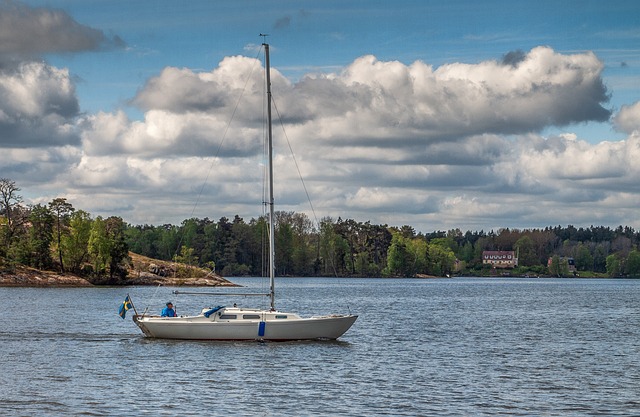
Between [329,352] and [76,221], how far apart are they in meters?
131

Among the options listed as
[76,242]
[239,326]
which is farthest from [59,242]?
[239,326]

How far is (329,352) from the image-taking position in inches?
2399

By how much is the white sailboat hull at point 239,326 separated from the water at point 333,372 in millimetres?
679

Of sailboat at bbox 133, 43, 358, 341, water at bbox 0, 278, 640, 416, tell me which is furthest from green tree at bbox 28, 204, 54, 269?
sailboat at bbox 133, 43, 358, 341

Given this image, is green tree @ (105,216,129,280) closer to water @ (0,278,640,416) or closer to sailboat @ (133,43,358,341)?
water @ (0,278,640,416)

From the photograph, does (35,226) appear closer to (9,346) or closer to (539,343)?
(9,346)

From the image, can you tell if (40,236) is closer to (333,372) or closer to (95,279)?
(95,279)

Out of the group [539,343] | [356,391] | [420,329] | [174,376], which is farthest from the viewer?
[420,329]

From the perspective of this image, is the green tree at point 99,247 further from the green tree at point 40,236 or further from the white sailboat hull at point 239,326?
the white sailboat hull at point 239,326

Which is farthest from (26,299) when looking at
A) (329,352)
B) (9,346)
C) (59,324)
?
(329,352)

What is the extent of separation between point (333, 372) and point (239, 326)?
12.8m

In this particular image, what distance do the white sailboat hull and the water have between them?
679mm

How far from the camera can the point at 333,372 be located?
52000mm

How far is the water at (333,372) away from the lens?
135ft
